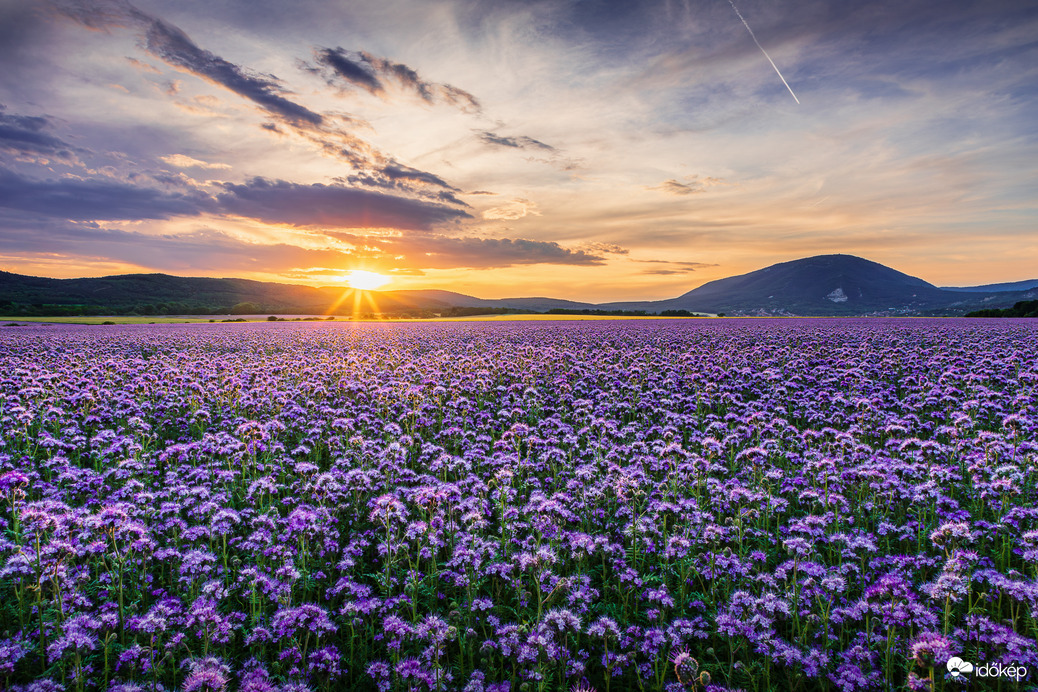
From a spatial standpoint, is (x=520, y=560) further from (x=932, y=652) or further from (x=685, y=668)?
(x=932, y=652)

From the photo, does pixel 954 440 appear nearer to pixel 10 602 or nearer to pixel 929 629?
pixel 929 629

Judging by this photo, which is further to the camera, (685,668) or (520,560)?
(520,560)

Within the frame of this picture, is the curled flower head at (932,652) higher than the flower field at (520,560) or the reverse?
higher

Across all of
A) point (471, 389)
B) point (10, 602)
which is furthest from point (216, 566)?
point (471, 389)

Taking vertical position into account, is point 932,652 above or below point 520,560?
above

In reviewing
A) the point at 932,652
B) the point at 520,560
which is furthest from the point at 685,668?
the point at 520,560

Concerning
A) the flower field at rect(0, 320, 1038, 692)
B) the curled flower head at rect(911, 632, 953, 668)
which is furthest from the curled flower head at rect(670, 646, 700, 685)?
the curled flower head at rect(911, 632, 953, 668)

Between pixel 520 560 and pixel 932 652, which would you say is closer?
pixel 932 652

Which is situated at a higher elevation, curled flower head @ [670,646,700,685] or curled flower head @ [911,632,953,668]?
curled flower head @ [911,632,953,668]

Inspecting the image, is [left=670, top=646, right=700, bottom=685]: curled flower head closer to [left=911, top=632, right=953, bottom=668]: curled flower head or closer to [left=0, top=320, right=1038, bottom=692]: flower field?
[left=0, top=320, right=1038, bottom=692]: flower field

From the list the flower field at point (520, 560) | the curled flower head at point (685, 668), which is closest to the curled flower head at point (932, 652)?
the flower field at point (520, 560)

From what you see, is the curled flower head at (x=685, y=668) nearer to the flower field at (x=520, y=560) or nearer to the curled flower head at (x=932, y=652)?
the flower field at (x=520, y=560)

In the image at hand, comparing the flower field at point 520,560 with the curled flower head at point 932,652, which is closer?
the curled flower head at point 932,652

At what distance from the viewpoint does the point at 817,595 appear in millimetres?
4211
